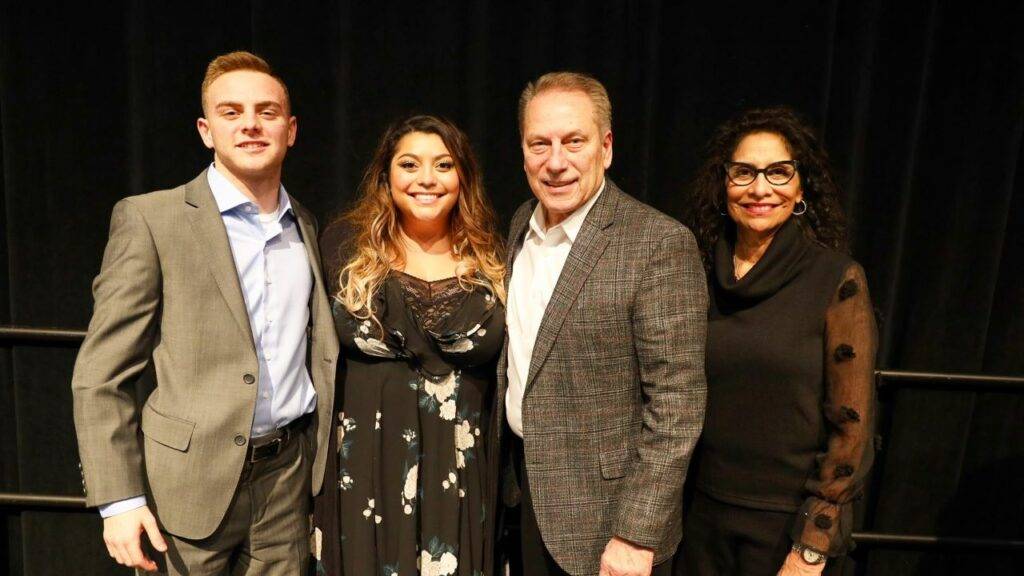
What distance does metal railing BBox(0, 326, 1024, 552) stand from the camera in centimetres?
201

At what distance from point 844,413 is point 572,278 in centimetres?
67

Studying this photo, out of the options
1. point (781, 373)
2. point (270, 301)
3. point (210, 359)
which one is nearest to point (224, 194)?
point (270, 301)

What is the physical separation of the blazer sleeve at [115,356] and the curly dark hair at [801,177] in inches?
50.9

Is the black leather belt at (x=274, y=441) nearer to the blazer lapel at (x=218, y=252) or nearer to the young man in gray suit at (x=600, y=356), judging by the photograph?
the blazer lapel at (x=218, y=252)

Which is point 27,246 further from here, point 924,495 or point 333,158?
point 924,495

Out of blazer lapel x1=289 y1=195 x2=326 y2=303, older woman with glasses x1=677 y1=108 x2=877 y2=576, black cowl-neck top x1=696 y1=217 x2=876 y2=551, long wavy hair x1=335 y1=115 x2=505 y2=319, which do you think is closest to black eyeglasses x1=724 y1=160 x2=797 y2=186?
older woman with glasses x1=677 y1=108 x2=877 y2=576

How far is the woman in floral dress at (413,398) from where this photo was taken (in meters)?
1.69

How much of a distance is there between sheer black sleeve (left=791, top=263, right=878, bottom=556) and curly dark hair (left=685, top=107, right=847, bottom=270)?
0.58 ft

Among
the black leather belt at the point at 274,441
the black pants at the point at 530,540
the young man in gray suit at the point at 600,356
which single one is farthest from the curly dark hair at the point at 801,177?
the black leather belt at the point at 274,441

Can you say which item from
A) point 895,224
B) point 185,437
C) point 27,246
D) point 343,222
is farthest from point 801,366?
point 27,246

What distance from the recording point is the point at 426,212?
1.73 metres

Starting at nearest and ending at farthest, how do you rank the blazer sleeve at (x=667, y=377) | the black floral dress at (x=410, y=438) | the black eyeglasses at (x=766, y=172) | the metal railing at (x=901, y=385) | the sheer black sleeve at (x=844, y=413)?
1. the blazer sleeve at (x=667, y=377)
2. the sheer black sleeve at (x=844, y=413)
3. the black eyeglasses at (x=766, y=172)
4. the black floral dress at (x=410, y=438)
5. the metal railing at (x=901, y=385)

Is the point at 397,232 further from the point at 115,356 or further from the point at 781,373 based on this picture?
the point at 781,373

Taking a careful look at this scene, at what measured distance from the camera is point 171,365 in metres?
1.46
